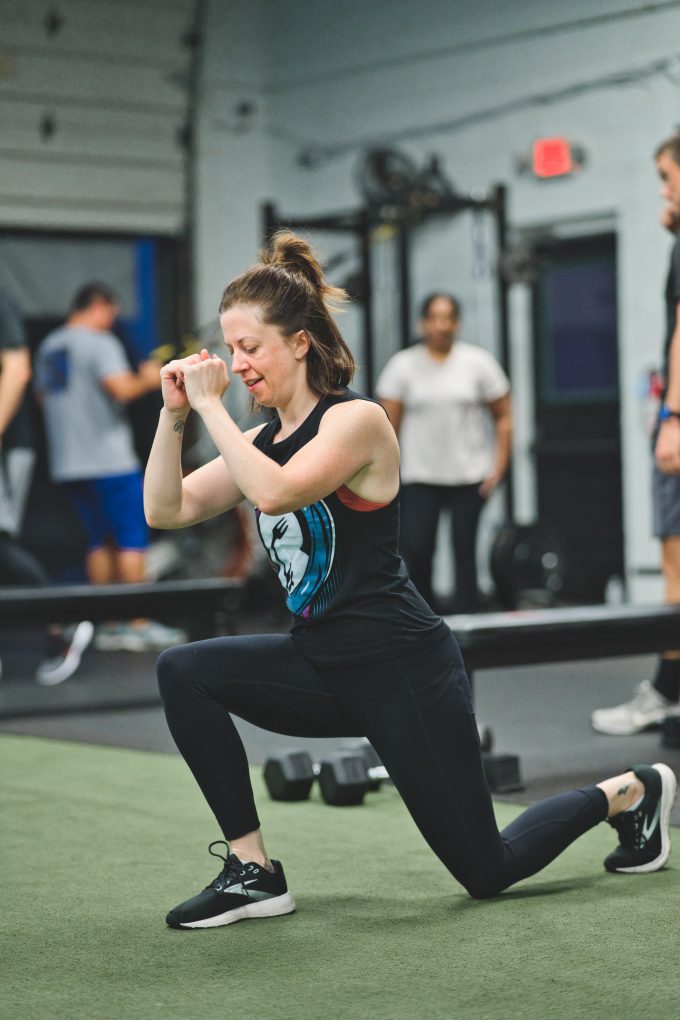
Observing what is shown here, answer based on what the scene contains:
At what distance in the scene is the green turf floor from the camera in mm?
2234

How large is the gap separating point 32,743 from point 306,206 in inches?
212

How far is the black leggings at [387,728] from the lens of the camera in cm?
261

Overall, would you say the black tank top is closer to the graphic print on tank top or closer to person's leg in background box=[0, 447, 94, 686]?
the graphic print on tank top

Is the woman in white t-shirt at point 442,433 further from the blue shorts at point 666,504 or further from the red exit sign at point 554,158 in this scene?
the red exit sign at point 554,158

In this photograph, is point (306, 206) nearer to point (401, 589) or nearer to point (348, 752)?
point (348, 752)

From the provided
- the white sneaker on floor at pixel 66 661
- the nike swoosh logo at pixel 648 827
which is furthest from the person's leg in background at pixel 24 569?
the nike swoosh logo at pixel 648 827

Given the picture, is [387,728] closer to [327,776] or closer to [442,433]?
[327,776]

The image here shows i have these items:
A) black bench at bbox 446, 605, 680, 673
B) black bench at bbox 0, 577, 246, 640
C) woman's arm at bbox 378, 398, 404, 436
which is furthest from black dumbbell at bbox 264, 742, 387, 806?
woman's arm at bbox 378, 398, 404, 436

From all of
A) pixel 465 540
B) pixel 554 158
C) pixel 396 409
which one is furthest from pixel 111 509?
pixel 554 158

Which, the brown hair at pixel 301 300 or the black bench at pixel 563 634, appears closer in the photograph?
the brown hair at pixel 301 300

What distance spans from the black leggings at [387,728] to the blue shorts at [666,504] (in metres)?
1.79

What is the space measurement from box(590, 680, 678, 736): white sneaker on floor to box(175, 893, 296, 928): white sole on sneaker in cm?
201

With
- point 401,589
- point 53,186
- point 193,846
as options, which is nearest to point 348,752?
point 193,846

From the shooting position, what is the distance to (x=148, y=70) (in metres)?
9.03
